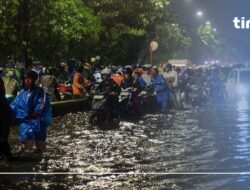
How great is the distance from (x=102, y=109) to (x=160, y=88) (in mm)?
4213

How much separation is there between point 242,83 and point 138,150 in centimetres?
2511

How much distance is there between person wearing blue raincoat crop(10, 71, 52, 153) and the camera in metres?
11.2

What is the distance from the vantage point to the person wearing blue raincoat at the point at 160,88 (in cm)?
2177

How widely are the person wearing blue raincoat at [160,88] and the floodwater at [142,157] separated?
10.4 feet

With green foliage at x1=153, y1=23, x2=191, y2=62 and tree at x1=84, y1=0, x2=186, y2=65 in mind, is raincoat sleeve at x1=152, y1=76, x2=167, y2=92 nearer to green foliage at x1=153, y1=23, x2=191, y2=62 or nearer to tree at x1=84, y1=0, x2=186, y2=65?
tree at x1=84, y1=0, x2=186, y2=65

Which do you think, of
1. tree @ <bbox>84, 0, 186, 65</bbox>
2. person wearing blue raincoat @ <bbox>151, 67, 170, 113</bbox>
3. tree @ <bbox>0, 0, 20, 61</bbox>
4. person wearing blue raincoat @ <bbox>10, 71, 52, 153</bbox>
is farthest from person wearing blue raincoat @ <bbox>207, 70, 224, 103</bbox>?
person wearing blue raincoat @ <bbox>10, 71, 52, 153</bbox>

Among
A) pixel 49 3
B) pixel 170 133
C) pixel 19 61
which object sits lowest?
pixel 170 133

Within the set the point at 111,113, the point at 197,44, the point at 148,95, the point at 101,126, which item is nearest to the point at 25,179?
the point at 101,126

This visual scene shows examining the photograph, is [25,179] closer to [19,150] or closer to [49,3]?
[19,150]

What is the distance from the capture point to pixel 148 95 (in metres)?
22.1

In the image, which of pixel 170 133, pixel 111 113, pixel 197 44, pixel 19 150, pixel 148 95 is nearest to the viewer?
pixel 19 150

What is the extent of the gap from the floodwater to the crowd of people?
0.64 m

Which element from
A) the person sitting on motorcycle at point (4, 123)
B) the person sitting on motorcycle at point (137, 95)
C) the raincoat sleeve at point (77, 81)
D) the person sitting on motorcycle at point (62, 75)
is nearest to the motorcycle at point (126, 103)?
the person sitting on motorcycle at point (137, 95)

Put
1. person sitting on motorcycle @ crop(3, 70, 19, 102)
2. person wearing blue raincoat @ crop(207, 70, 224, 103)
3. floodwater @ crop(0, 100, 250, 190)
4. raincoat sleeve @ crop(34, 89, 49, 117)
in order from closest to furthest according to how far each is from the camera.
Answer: floodwater @ crop(0, 100, 250, 190) < raincoat sleeve @ crop(34, 89, 49, 117) < person sitting on motorcycle @ crop(3, 70, 19, 102) < person wearing blue raincoat @ crop(207, 70, 224, 103)
